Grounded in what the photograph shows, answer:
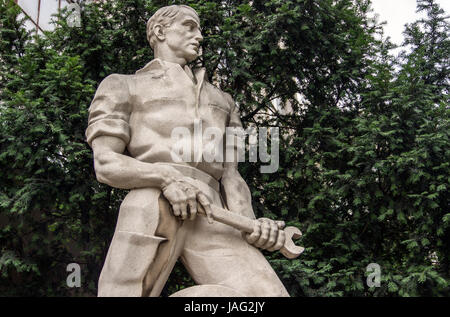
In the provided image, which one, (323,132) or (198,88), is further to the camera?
(323,132)

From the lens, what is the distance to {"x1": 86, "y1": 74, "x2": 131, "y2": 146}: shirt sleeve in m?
4.11

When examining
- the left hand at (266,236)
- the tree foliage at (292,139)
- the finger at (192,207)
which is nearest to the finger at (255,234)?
the left hand at (266,236)

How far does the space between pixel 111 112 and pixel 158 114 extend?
0.34 metres

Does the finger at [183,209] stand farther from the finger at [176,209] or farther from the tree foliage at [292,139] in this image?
the tree foliage at [292,139]

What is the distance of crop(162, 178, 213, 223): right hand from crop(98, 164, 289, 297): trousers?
0.32ft

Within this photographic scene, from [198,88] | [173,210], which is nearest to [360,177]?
[198,88]

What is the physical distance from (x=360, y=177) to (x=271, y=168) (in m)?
1.40

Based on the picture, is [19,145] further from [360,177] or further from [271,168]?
[360,177]

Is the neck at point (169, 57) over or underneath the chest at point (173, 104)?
over

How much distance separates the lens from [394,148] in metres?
7.97

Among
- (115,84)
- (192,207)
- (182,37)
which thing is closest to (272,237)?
(192,207)

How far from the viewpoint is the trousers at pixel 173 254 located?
12.3 ft

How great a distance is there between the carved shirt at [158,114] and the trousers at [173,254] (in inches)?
8.4
